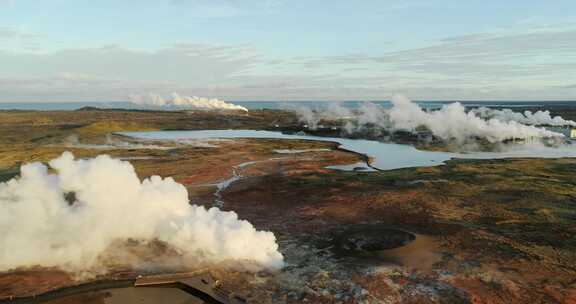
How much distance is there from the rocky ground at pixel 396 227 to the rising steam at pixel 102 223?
1554 mm

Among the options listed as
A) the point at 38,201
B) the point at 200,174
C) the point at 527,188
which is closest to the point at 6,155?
the point at 200,174

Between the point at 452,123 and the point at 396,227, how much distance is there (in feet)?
266

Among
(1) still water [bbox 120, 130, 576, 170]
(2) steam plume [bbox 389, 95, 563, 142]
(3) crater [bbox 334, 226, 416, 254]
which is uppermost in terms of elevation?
(2) steam plume [bbox 389, 95, 563, 142]

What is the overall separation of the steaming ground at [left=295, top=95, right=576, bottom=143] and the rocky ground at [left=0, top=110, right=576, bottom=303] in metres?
37.2

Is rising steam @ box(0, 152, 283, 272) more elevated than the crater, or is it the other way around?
rising steam @ box(0, 152, 283, 272)

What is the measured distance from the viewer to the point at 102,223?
30344mm

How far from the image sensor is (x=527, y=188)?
1929 inches

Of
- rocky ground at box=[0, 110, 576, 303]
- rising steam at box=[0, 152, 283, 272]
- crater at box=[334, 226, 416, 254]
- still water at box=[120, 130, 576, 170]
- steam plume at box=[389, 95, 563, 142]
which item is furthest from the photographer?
steam plume at box=[389, 95, 563, 142]

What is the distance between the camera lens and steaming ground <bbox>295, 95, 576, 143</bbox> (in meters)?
104

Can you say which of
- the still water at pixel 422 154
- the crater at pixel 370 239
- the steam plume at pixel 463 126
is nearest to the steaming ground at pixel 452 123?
the steam plume at pixel 463 126

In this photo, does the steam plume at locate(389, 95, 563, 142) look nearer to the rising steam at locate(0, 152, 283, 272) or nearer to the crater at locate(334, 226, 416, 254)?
the crater at locate(334, 226, 416, 254)

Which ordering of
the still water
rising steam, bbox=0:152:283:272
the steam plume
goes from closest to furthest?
1. rising steam, bbox=0:152:283:272
2. the still water
3. the steam plume

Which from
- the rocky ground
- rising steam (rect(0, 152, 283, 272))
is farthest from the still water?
rising steam (rect(0, 152, 283, 272))

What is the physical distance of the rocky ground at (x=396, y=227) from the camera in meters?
25.0
